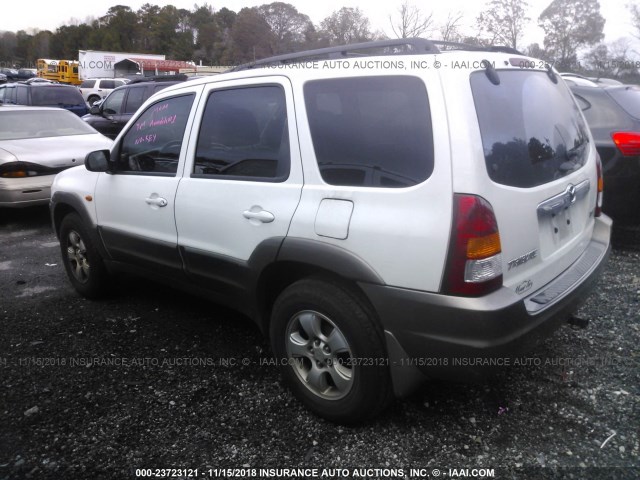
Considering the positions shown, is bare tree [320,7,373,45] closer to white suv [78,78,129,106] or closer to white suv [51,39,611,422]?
white suv [78,78,129,106]

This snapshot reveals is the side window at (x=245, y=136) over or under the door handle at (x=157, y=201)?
over

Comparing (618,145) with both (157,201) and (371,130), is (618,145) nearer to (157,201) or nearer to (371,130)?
(371,130)

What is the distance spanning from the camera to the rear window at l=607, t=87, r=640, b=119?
5066 millimetres

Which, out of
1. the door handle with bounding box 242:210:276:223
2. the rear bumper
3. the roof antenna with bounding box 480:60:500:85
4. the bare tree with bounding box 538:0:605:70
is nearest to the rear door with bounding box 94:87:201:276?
the door handle with bounding box 242:210:276:223

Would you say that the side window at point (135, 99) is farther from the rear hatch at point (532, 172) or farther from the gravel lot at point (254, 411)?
the rear hatch at point (532, 172)

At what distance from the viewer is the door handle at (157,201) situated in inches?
133

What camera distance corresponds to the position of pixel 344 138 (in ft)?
8.07

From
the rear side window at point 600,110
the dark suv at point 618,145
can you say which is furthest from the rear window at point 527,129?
the rear side window at point 600,110

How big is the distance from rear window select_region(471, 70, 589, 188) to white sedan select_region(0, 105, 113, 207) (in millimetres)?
6284

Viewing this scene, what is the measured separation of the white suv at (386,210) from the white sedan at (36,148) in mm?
4467

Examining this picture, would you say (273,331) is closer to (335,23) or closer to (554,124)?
(554,124)

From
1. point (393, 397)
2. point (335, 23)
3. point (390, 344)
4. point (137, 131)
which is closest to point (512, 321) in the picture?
point (390, 344)

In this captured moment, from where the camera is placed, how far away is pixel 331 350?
255 cm

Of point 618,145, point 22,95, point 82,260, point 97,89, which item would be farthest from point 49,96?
point 97,89
